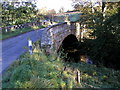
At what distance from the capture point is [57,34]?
10.9m

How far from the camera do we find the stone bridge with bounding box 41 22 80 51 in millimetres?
7711

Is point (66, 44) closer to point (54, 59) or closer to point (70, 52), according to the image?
point (70, 52)

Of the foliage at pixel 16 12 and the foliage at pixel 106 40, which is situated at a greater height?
the foliage at pixel 16 12

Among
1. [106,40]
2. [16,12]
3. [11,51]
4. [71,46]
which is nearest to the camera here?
[11,51]

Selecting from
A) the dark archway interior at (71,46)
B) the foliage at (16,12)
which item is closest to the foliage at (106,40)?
the dark archway interior at (71,46)

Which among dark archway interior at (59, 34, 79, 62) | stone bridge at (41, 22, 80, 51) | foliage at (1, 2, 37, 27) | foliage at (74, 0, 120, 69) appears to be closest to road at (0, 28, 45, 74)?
stone bridge at (41, 22, 80, 51)

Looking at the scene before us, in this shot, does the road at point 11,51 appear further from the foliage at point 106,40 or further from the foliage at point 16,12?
the foliage at point 16,12

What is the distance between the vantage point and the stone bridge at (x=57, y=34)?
304 inches

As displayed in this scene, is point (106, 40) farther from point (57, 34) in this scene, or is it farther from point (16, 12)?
point (16, 12)

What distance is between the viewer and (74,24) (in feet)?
54.3

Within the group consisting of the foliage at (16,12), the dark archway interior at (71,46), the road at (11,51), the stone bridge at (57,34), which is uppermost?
→ the foliage at (16,12)

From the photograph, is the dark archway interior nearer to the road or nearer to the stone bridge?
the stone bridge

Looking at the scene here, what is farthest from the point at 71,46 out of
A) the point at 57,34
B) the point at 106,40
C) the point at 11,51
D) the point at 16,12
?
the point at 11,51

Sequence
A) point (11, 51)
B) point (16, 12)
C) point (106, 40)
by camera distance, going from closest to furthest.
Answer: point (11, 51) < point (106, 40) < point (16, 12)
